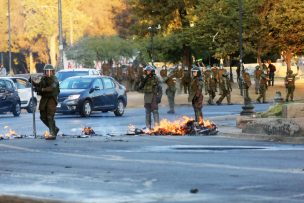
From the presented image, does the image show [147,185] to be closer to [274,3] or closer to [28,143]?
[28,143]

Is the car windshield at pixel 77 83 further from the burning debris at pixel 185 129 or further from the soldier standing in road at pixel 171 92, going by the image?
the burning debris at pixel 185 129

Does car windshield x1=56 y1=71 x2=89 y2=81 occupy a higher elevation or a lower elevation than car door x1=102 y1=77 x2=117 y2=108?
higher

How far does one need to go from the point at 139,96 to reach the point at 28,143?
3308cm

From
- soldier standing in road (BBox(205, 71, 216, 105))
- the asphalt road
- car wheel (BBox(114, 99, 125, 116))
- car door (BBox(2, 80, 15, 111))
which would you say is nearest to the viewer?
the asphalt road

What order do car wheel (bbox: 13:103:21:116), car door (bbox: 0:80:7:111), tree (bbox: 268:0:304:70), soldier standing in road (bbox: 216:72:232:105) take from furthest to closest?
tree (bbox: 268:0:304:70) → soldier standing in road (bbox: 216:72:232:105) → car wheel (bbox: 13:103:21:116) → car door (bbox: 0:80:7:111)

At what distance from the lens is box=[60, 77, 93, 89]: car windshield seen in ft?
115

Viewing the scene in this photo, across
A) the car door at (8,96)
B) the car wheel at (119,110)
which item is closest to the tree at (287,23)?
the car wheel at (119,110)

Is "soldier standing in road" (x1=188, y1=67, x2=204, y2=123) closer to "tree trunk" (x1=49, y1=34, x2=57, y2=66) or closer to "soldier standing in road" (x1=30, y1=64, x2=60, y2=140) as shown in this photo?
"soldier standing in road" (x1=30, y1=64, x2=60, y2=140)

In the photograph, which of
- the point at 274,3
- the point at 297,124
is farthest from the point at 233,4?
the point at 297,124

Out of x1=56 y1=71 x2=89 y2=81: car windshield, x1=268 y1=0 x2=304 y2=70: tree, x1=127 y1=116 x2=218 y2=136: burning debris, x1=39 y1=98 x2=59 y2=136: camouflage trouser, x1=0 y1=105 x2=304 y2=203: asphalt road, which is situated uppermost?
x1=268 y1=0 x2=304 y2=70: tree

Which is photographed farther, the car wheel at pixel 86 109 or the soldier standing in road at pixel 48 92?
the car wheel at pixel 86 109

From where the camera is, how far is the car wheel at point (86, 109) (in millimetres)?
34094

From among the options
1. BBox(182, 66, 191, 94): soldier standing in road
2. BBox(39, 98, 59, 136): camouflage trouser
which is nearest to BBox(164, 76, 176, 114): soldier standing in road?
BBox(182, 66, 191, 94): soldier standing in road

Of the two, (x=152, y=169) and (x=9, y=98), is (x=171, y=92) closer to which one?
(x=9, y=98)
